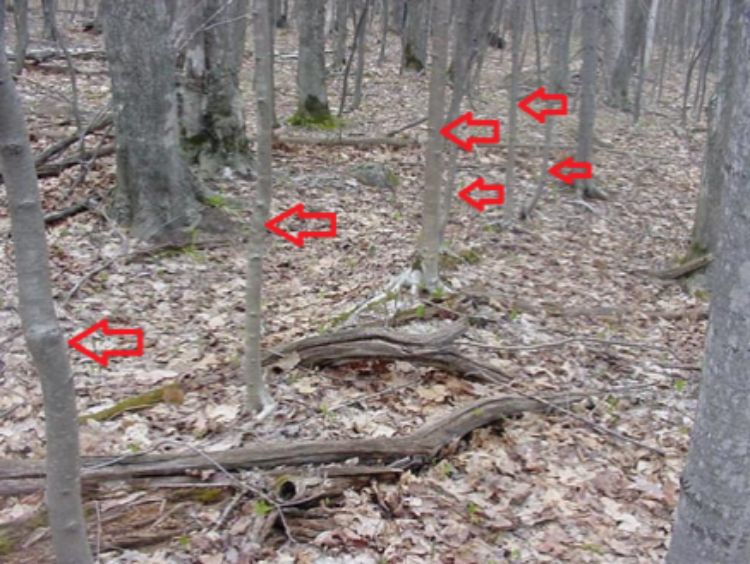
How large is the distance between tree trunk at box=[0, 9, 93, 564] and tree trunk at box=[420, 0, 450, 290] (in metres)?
3.51

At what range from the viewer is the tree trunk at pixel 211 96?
8.18 metres

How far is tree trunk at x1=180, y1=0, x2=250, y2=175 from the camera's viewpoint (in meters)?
8.18

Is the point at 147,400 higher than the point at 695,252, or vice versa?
the point at 695,252

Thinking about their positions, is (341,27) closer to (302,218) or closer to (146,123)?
(302,218)

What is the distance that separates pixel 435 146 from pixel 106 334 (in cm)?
271

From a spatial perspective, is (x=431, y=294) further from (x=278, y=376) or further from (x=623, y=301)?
(x=623, y=301)

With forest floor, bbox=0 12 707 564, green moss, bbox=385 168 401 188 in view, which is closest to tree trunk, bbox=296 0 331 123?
forest floor, bbox=0 12 707 564

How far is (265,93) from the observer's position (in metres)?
3.66

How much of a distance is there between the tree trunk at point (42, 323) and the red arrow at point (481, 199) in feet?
23.5

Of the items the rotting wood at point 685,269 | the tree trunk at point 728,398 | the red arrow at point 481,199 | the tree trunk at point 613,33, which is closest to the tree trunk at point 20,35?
the red arrow at point 481,199

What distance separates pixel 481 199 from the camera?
9.41m

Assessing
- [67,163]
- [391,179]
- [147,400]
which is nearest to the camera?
[147,400]

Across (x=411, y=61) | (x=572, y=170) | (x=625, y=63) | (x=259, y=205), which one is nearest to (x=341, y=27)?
(x=411, y=61)

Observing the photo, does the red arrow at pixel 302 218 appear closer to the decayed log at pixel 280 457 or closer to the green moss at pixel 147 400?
the green moss at pixel 147 400
